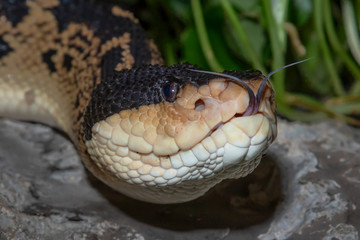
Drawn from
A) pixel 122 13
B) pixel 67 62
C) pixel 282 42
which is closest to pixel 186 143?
pixel 67 62

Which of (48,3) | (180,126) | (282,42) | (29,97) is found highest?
(48,3)

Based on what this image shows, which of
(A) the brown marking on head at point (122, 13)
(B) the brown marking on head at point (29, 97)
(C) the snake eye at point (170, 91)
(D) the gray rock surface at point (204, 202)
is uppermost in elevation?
(A) the brown marking on head at point (122, 13)

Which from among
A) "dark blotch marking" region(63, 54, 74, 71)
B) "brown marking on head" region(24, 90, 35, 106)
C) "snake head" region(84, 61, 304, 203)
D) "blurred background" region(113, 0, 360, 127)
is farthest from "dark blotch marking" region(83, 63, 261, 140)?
"blurred background" region(113, 0, 360, 127)

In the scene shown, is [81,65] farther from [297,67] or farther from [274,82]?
[297,67]

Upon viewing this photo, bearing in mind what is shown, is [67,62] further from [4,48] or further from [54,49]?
[4,48]

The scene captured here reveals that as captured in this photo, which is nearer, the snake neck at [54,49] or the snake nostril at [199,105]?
the snake nostril at [199,105]

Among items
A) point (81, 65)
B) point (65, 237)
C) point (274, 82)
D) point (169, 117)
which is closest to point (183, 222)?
point (65, 237)

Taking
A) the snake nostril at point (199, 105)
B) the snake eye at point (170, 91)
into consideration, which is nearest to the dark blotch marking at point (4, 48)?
the snake eye at point (170, 91)

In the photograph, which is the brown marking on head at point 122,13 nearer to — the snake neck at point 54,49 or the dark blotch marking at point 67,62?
the snake neck at point 54,49

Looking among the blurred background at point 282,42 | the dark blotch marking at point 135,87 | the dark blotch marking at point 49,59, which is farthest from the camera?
the blurred background at point 282,42
